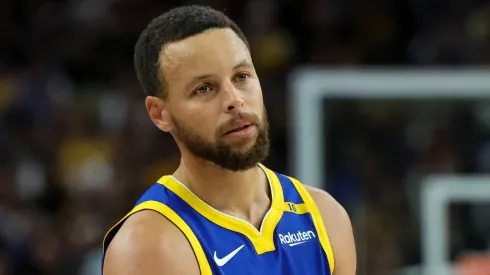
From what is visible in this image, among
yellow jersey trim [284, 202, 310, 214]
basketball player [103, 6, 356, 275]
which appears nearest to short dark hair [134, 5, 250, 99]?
basketball player [103, 6, 356, 275]

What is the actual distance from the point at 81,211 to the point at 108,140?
2.97 ft

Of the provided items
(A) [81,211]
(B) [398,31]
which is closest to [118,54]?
(A) [81,211]

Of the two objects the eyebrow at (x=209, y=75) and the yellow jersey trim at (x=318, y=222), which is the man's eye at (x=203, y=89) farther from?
the yellow jersey trim at (x=318, y=222)

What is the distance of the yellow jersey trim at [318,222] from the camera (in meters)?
2.87

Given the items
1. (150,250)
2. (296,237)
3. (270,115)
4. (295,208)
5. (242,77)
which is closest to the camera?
(150,250)

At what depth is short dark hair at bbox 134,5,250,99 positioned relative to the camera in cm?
272

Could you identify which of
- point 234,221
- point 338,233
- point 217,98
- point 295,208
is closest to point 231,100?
point 217,98

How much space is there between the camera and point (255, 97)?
2713mm

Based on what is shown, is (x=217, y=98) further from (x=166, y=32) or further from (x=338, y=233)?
(x=338, y=233)

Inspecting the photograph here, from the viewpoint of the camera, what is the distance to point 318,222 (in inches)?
115

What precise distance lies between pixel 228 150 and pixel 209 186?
199 mm

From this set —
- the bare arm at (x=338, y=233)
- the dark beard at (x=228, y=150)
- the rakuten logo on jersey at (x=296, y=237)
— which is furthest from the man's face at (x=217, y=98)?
the bare arm at (x=338, y=233)

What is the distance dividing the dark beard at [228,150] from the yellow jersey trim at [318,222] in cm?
32

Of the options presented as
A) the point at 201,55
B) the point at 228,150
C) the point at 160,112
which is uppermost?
the point at 201,55
